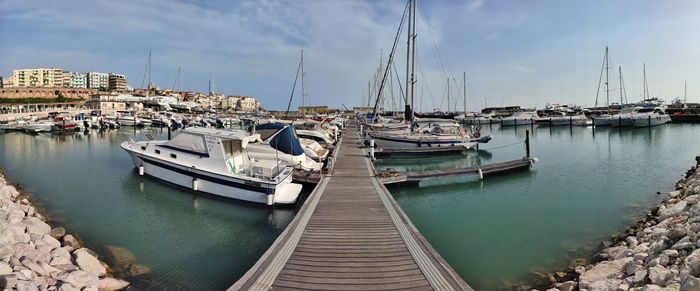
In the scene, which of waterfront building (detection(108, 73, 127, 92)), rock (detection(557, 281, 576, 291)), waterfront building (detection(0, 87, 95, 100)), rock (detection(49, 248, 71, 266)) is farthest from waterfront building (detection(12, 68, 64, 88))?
rock (detection(557, 281, 576, 291))

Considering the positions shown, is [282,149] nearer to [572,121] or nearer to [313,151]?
[313,151]

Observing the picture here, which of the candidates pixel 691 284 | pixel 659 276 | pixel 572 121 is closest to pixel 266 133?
pixel 659 276

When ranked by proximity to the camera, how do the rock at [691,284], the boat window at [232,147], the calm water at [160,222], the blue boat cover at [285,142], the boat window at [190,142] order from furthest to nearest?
1. the blue boat cover at [285,142]
2. the boat window at [190,142]
3. the boat window at [232,147]
4. the calm water at [160,222]
5. the rock at [691,284]

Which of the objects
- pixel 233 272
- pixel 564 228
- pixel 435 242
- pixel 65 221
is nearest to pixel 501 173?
pixel 564 228

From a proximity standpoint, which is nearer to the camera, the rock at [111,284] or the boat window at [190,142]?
the rock at [111,284]

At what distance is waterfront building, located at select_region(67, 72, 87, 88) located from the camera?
184 meters

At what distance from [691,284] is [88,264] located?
39.4ft

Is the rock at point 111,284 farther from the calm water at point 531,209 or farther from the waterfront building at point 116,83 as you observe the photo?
the waterfront building at point 116,83

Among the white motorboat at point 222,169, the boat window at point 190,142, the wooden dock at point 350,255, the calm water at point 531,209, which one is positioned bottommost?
the calm water at point 531,209

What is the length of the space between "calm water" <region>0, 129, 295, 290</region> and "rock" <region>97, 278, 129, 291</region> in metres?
0.43

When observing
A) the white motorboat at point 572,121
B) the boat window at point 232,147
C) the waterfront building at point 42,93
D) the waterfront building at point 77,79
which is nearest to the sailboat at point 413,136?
the boat window at point 232,147

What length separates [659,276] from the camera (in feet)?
22.4

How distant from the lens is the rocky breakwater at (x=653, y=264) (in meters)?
6.55

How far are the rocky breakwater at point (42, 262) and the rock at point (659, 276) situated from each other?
426 inches
